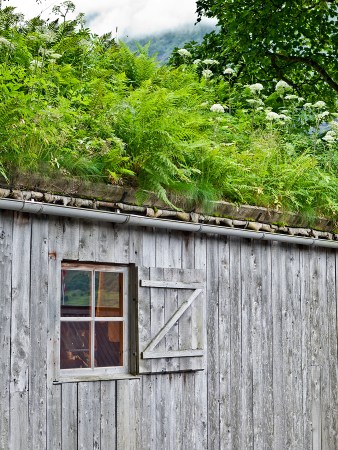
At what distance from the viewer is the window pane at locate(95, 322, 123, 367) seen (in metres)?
7.89

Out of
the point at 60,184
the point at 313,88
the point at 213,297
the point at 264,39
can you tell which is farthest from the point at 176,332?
the point at 313,88

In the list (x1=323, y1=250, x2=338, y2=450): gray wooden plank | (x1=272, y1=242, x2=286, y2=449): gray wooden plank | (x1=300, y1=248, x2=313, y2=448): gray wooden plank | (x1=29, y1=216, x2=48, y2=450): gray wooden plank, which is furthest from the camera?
(x1=323, y1=250, x2=338, y2=450): gray wooden plank

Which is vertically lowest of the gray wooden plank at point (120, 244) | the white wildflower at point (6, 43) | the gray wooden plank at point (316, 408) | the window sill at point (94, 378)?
the gray wooden plank at point (316, 408)

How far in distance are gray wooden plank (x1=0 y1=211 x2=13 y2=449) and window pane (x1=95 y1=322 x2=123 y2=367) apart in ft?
3.59

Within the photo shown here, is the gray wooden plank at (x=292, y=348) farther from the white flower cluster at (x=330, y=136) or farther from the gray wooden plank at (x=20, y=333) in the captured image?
the gray wooden plank at (x=20, y=333)

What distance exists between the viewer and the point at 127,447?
7922mm

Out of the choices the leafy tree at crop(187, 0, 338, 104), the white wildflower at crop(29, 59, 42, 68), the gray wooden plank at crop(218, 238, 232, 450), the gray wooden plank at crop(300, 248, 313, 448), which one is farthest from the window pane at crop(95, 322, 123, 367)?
the leafy tree at crop(187, 0, 338, 104)

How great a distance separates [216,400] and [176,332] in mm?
961

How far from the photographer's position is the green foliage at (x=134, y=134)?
7625mm

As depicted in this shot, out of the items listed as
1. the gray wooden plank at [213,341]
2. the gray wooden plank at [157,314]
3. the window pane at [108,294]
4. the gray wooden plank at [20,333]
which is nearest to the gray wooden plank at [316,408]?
the gray wooden plank at [213,341]

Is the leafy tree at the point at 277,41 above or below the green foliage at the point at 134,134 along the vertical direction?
above

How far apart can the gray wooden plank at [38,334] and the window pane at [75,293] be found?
28 centimetres

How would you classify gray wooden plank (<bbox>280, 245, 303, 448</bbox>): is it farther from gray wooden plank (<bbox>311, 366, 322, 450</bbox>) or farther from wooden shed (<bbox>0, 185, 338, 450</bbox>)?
gray wooden plank (<bbox>311, 366, 322, 450</bbox>)

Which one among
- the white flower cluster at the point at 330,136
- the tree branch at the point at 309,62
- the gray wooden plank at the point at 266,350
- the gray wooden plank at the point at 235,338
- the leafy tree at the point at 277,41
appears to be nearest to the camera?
the gray wooden plank at the point at 235,338
